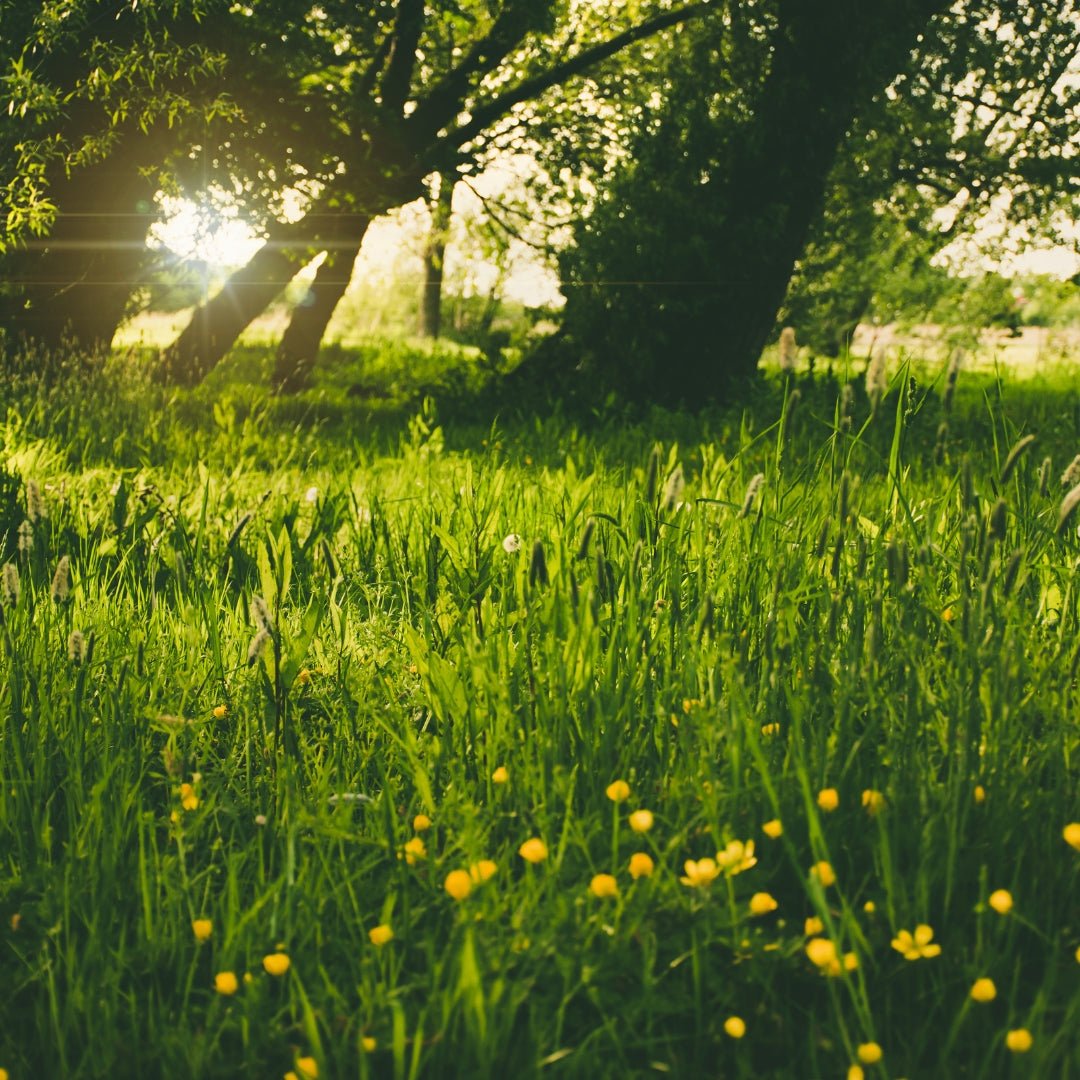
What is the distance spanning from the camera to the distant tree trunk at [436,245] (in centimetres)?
1061

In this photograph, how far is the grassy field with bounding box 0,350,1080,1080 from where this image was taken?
1330mm

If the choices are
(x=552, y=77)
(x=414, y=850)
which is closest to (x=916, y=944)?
(x=414, y=850)

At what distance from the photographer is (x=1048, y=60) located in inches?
409

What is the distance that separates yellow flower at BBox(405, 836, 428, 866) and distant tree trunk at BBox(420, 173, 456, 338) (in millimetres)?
9122

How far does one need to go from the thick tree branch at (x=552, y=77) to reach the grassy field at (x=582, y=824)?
9674 mm

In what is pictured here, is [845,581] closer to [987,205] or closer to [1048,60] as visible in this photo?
[1048,60]

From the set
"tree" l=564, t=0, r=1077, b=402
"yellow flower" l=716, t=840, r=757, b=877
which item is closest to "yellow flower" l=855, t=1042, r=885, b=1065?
"yellow flower" l=716, t=840, r=757, b=877

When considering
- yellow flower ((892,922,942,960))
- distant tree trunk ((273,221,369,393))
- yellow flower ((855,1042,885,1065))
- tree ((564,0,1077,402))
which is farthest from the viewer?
distant tree trunk ((273,221,369,393))

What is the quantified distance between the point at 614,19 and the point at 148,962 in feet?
43.8

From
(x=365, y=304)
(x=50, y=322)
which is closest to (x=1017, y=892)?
(x=50, y=322)

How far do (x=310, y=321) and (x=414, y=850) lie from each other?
1206 cm

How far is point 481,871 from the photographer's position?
1429 millimetres

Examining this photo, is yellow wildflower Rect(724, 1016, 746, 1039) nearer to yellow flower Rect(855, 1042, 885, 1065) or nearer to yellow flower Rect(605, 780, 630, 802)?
yellow flower Rect(855, 1042, 885, 1065)

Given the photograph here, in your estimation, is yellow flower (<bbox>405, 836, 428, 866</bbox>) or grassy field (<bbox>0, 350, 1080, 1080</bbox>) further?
yellow flower (<bbox>405, 836, 428, 866</bbox>)
